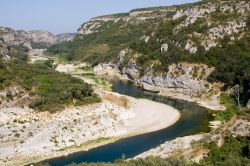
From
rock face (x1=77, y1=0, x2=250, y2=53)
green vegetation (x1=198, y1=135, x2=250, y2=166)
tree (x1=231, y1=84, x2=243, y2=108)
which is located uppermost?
rock face (x1=77, y1=0, x2=250, y2=53)

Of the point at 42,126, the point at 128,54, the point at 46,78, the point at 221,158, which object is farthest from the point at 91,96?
the point at 128,54

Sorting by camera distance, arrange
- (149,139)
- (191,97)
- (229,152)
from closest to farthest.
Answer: (229,152), (149,139), (191,97)

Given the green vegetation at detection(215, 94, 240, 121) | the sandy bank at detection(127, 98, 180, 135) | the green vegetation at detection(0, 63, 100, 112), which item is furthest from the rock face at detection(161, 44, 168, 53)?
the green vegetation at detection(0, 63, 100, 112)

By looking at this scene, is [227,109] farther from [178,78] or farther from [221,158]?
[221,158]

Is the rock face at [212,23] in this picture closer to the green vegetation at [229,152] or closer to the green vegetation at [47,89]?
the green vegetation at [47,89]

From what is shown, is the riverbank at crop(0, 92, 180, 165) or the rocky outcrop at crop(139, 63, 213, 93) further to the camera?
the rocky outcrop at crop(139, 63, 213, 93)

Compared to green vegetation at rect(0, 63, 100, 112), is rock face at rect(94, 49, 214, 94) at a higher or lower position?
lower

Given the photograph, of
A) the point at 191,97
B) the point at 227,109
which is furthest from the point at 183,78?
the point at 227,109

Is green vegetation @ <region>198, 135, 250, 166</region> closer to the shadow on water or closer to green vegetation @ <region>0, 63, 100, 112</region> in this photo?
the shadow on water
